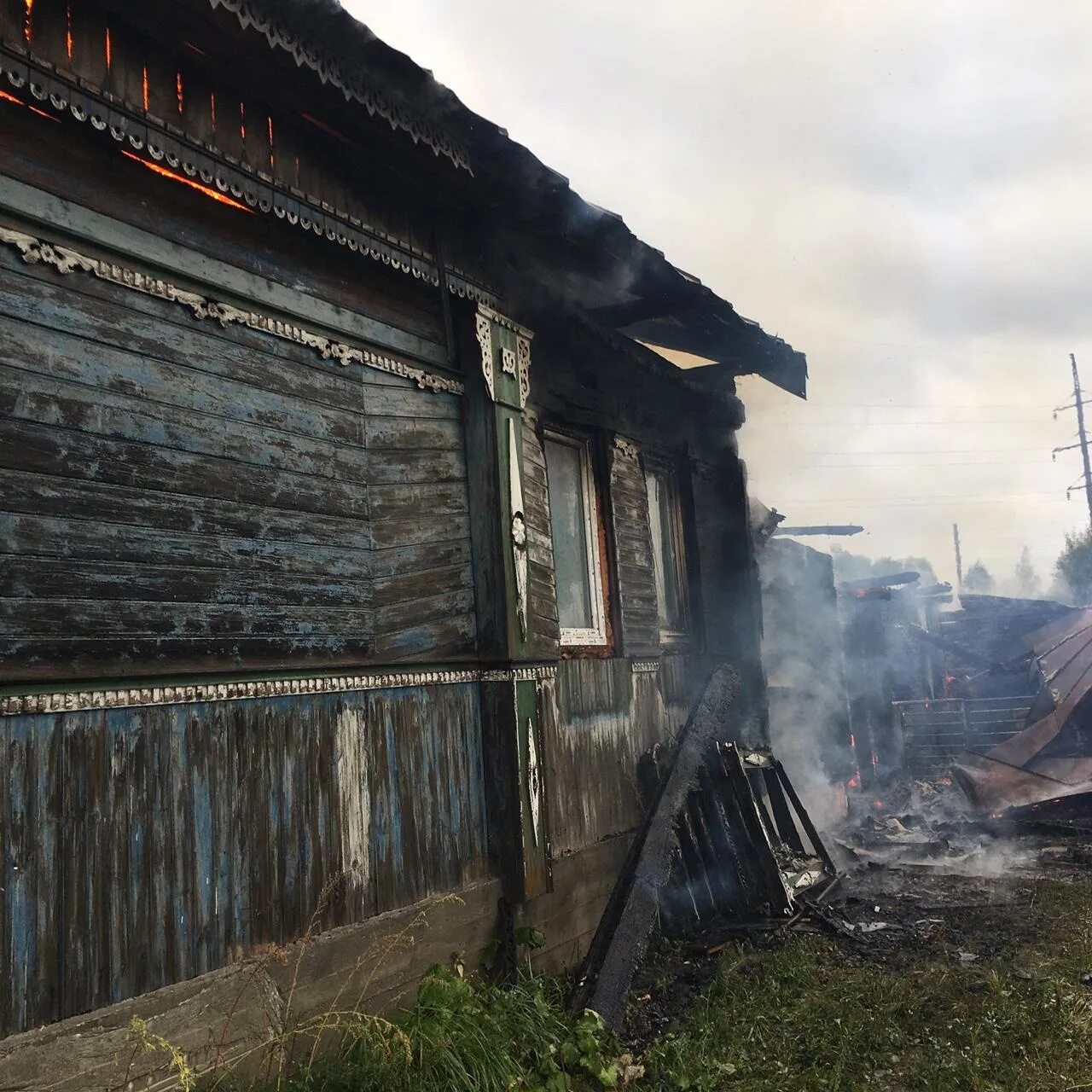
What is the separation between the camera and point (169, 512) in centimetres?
376

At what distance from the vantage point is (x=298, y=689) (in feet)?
13.6

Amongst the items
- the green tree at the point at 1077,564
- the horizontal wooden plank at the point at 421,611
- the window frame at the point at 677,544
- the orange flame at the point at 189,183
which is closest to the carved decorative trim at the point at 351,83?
the orange flame at the point at 189,183

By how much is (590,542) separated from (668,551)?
155 centimetres

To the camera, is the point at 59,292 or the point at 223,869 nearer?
the point at 59,292

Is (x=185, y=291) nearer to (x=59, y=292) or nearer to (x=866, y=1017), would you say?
(x=59, y=292)

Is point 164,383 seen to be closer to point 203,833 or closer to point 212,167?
point 212,167

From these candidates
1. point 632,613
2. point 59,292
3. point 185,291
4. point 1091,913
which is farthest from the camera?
point 632,613

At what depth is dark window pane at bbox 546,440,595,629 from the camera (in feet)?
22.2

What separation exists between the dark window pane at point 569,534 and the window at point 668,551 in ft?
3.72

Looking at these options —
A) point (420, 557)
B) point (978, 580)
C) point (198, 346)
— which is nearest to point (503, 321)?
point (420, 557)

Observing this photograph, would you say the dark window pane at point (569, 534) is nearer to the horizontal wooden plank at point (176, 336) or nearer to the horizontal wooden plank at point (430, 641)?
the horizontal wooden plank at point (430, 641)

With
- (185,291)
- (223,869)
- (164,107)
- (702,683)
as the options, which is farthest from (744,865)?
(164,107)

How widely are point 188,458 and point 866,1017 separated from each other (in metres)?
4.57

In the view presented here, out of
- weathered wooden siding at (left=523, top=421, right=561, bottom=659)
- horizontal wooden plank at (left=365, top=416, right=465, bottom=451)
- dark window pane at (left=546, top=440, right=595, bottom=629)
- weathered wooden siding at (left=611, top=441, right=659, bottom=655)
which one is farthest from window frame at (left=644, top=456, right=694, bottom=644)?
horizontal wooden plank at (left=365, top=416, right=465, bottom=451)
